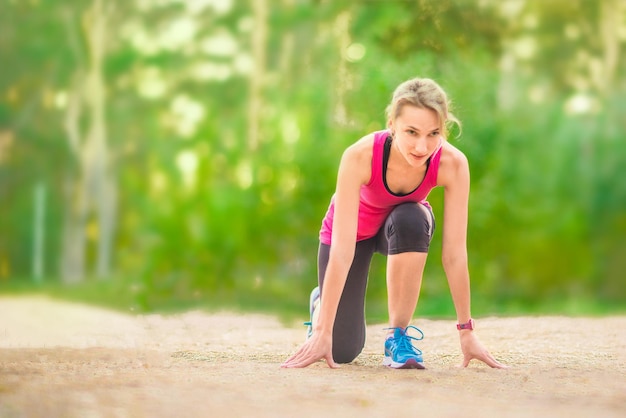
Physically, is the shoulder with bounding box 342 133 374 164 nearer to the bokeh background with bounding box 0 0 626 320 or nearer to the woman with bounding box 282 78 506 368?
the woman with bounding box 282 78 506 368

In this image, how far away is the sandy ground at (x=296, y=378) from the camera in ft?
7.97

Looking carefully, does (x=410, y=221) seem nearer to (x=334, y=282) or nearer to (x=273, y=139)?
(x=334, y=282)

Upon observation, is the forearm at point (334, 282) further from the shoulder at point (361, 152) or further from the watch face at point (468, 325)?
the watch face at point (468, 325)

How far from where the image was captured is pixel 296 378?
291 cm

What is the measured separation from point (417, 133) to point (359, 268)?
88cm

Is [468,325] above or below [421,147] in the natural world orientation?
below

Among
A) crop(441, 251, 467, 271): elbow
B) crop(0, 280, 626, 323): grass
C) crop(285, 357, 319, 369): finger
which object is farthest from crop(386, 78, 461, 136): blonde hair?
crop(0, 280, 626, 323): grass

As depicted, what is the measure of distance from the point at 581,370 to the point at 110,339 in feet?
8.74

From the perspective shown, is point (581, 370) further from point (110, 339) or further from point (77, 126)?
point (77, 126)

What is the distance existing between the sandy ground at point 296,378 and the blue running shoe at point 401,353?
0.07 metres

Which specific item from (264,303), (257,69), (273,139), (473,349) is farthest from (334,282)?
(257,69)

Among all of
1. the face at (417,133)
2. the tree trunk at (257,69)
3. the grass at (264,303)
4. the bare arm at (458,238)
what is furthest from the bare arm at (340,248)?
the tree trunk at (257,69)

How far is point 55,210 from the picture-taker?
16.3 meters

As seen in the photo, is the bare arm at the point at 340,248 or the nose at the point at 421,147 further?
the bare arm at the point at 340,248
